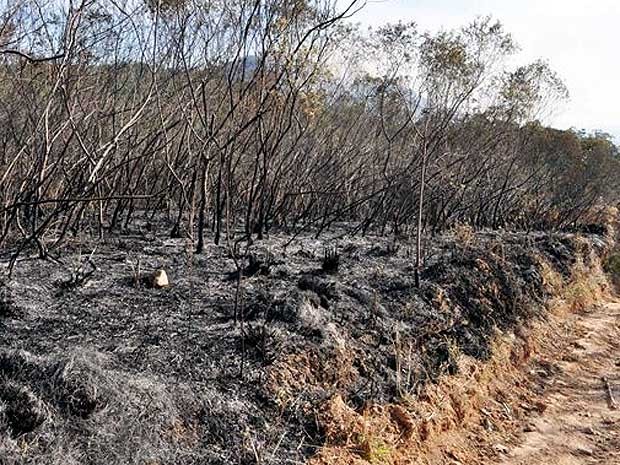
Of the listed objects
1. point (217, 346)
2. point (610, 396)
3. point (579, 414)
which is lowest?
point (579, 414)

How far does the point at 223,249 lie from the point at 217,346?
298 centimetres

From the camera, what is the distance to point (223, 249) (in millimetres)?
7371

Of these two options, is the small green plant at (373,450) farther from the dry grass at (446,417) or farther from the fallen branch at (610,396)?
the fallen branch at (610,396)

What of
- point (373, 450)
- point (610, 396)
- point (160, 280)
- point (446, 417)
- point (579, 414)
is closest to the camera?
point (373, 450)

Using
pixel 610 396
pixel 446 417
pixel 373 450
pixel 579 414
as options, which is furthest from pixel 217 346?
pixel 610 396

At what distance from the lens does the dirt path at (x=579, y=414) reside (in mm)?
5207

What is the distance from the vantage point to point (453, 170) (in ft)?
39.5

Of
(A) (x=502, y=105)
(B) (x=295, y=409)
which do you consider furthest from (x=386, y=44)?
(B) (x=295, y=409)

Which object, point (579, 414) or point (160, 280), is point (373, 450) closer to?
point (160, 280)

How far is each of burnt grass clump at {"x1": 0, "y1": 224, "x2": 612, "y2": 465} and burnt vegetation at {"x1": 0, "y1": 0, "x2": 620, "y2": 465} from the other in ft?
0.06

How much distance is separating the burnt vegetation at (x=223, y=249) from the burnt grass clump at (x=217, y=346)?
17 mm

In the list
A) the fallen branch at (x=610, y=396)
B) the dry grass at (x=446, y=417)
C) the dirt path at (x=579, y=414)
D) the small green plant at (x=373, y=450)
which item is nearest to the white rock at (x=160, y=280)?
the dry grass at (x=446, y=417)

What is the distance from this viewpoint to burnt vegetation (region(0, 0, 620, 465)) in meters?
3.62

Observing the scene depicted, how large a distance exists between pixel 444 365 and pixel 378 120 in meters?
6.99
